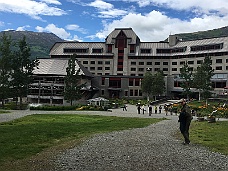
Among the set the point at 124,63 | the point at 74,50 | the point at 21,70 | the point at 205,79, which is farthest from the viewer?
the point at 74,50


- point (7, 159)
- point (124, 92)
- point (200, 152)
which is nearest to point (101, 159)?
point (7, 159)

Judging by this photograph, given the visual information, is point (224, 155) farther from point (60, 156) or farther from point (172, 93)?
point (172, 93)

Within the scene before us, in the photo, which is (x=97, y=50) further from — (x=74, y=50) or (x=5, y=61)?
(x=5, y=61)

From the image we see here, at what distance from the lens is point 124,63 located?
11525 cm

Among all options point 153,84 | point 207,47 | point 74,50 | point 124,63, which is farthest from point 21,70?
point 207,47

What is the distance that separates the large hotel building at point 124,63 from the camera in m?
81.8

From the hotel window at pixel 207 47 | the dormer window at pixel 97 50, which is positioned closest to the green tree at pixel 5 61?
the dormer window at pixel 97 50

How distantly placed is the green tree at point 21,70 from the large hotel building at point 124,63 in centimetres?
1587

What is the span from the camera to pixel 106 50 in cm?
11800

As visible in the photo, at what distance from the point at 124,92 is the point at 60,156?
86.0 metres

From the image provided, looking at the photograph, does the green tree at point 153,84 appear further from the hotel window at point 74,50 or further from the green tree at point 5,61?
the green tree at point 5,61

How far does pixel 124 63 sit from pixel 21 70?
57911mm

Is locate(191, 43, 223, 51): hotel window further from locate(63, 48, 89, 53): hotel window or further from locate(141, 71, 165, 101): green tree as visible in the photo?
locate(63, 48, 89, 53): hotel window

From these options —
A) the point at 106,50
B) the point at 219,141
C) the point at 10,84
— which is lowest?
the point at 219,141
